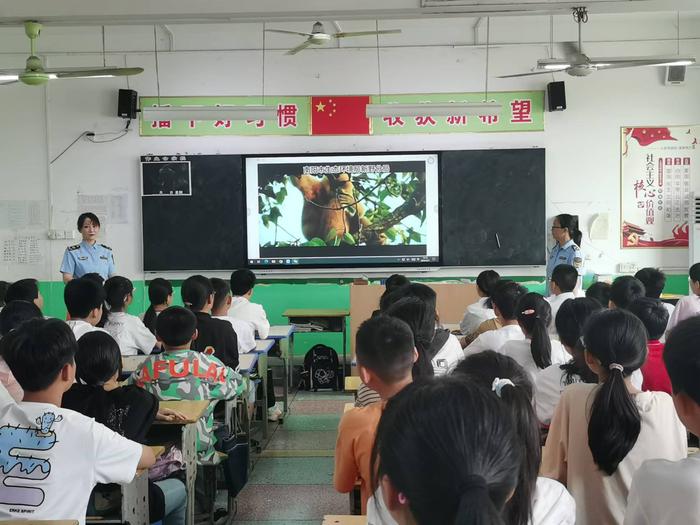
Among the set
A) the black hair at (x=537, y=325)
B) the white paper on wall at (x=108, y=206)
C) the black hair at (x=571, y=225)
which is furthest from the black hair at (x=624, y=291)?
the white paper on wall at (x=108, y=206)

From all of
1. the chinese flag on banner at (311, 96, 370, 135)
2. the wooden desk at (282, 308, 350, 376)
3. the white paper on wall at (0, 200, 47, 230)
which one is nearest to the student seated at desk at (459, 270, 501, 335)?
the wooden desk at (282, 308, 350, 376)

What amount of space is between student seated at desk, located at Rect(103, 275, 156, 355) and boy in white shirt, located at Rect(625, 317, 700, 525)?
369 centimetres

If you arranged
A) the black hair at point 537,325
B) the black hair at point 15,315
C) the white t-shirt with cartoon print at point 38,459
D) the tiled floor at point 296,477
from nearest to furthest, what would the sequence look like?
1. the white t-shirt with cartoon print at point 38,459
2. the black hair at point 537,325
3. the black hair at point 15,315
4. the tiled floor at point 296,477

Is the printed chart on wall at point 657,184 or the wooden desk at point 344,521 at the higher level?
the printed chart on wall at point 657,184

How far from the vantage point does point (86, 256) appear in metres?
6.65

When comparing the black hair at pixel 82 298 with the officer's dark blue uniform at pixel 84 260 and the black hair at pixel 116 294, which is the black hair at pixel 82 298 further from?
the officer's dark blue uniform at pixel 84 260

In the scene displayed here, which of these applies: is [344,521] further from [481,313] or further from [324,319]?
[324,319]

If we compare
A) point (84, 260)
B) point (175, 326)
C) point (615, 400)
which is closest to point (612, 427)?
point (615, 400)

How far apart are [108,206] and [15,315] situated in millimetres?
4335

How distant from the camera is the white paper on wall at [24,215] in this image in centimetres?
798

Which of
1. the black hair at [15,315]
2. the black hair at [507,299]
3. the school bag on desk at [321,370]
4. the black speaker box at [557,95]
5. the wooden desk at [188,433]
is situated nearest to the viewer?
the wooden desk at [188,433]

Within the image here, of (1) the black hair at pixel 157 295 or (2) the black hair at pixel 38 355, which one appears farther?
(1) the black hair at pixel 157 295

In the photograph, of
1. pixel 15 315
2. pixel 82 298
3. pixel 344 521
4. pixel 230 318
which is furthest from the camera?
pixel 230 318

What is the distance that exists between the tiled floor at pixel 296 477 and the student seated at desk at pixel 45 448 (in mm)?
1816
